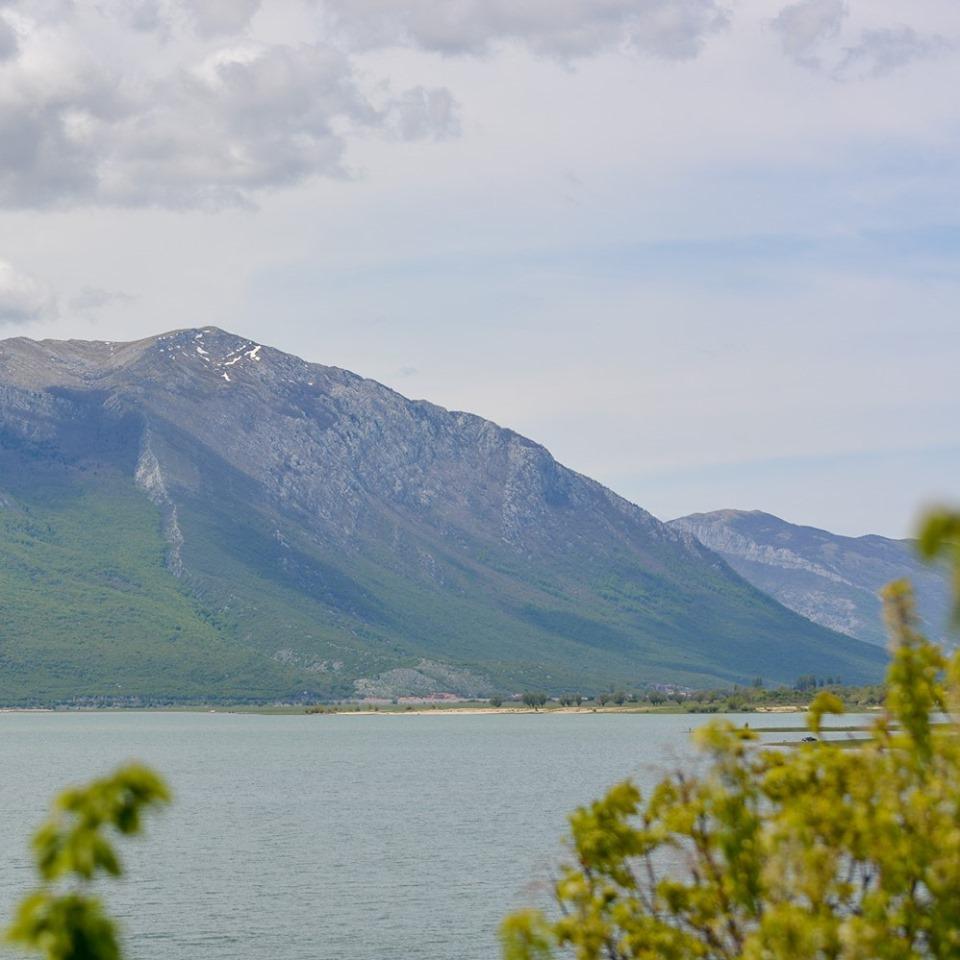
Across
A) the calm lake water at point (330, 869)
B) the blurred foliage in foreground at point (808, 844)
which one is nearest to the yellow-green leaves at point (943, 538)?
the blurred foliage in foreground at point (808, 844)

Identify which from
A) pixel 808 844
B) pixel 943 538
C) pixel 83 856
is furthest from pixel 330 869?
pixel 943 538

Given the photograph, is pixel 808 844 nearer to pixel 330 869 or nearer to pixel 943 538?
pixel 943 538

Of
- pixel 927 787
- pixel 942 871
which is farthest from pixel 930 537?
pixel 927 787

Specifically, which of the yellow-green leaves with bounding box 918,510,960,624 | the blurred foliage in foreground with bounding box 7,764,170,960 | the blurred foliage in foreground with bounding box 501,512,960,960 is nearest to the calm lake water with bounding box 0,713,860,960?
the blurred foliage in foreground with bounding box 501,512,960,960

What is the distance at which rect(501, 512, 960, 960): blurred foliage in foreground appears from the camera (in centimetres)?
2764

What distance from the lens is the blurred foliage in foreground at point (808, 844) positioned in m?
27.6

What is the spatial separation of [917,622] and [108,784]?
748 inches

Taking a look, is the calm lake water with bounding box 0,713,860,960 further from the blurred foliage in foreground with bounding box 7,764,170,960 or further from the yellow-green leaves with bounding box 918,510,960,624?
the yellow-green leaves with bounding box 918,510,960,624

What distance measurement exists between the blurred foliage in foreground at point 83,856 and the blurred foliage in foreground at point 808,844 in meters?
12.6

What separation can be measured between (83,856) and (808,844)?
51.2ft

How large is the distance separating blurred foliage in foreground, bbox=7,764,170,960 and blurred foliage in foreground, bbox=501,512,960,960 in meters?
12.6

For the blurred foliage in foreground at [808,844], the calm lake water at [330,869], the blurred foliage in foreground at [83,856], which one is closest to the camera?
the blurred foliage in foreground at [83,856]

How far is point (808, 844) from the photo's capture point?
95.1 ft

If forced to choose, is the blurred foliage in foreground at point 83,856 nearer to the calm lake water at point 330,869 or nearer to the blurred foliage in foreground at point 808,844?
the blurred foliage in foreground at point 808,844
